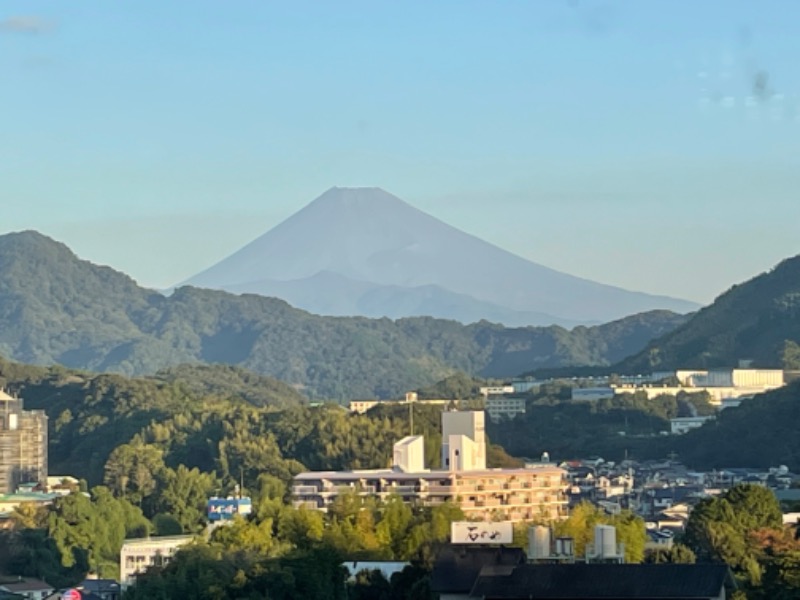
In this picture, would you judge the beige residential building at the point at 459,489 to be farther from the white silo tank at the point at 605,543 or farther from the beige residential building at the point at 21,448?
the white silo tank at the point at 605,543

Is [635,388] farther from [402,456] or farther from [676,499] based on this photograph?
[402,456]

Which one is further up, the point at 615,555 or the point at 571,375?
the point at 571,375

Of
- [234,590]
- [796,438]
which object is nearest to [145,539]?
[234,590]

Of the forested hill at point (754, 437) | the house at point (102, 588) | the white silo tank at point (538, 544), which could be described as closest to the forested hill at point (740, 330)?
the forested hill at point (754, 437)

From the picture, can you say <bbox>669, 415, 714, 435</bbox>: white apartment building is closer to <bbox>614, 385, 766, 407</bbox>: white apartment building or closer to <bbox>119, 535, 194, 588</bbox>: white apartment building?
<bbox>614, 385, 766, 407</bbox>: white apartment building

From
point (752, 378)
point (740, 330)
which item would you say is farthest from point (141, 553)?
point (740, 330)

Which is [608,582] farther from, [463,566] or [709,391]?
[709,391]
